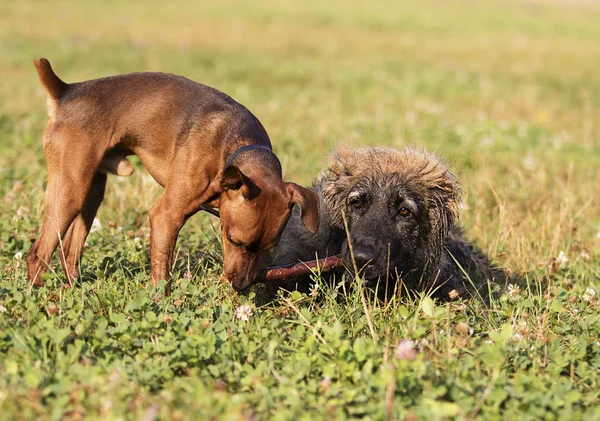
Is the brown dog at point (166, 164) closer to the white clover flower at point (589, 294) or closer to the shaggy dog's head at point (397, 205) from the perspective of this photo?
the shaggy dog's head at point (397, 205)

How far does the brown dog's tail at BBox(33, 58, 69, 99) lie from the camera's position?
5062mm

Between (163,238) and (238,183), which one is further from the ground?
(238,183)

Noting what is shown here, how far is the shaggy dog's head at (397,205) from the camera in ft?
17.2

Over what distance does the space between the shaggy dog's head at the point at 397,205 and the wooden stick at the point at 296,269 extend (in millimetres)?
106

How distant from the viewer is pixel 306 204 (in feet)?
15.7

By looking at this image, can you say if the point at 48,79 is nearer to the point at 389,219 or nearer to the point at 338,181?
the point at 338,181

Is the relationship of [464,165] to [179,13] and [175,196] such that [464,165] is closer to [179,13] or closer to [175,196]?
[175,196]

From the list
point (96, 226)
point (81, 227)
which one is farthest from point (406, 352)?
point (96, 226)

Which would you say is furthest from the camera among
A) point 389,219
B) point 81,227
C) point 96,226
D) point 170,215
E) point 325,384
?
point 96,226

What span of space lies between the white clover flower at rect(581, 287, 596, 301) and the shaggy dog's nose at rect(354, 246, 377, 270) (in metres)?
1.47


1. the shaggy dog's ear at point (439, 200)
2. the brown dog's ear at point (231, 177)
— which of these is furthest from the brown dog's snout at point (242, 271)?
the shaggy dog's ear at point (439, 200)

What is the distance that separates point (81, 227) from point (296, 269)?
1641 mm

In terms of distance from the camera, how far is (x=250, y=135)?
5.29m

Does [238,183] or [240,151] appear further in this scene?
[240,151]
